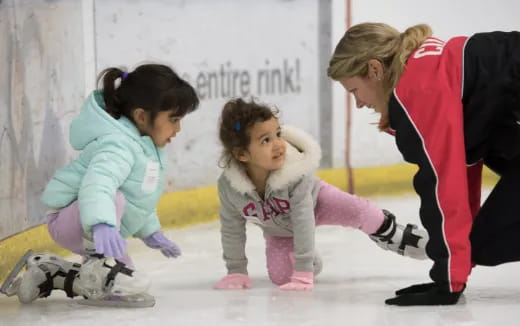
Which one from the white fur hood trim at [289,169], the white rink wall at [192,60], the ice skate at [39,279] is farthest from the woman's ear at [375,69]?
the white rink wall at [192,60]

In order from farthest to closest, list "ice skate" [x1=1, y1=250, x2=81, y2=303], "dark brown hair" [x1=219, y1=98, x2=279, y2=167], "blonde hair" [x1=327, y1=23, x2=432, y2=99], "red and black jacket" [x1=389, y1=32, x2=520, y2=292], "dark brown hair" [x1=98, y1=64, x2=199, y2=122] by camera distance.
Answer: "dark brown hair" [x1=219, y1=98, x2=279, y2=167]
"dark brown hair" [x1=98, y1=64, x2=199, y2=122]
"ice skate" [x1=1, y1=250, x2=81, y2=303]
"blonde hair" [x1=327, y1=23, x2=432, y2=99]
"red and black jacket" [x1=389, y1=32, x2=520, y2=292]

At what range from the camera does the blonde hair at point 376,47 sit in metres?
2.42

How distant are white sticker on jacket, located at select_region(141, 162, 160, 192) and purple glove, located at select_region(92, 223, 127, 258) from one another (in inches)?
9.6

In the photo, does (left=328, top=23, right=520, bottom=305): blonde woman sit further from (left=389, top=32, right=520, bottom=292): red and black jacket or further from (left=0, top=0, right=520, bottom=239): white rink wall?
(left=0, top=0, right=520, bottom=239): white rink wall

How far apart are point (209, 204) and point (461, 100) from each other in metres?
1.66

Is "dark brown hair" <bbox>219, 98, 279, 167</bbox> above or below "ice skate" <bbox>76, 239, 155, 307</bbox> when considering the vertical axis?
above

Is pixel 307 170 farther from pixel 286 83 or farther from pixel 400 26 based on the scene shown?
pixel 400 26

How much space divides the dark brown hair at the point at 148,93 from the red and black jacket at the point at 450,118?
1.83 ft

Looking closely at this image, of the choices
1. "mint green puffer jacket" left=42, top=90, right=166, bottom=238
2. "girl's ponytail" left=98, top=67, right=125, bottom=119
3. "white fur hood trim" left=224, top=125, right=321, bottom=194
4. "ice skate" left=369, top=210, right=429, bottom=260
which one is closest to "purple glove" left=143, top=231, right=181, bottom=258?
"mint green puffer jacket" left=42, top=90, right=166, bottom=238

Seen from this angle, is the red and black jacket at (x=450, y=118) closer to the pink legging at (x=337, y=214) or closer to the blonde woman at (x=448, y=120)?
the blonde woman at (x=448, y=120)

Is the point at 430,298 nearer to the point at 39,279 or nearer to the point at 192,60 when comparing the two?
the point at 39,279

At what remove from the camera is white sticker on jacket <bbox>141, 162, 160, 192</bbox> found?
8.67 feet

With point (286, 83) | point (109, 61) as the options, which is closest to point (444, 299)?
point (109, 61)

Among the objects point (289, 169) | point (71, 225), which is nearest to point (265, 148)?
point (289, 169)
